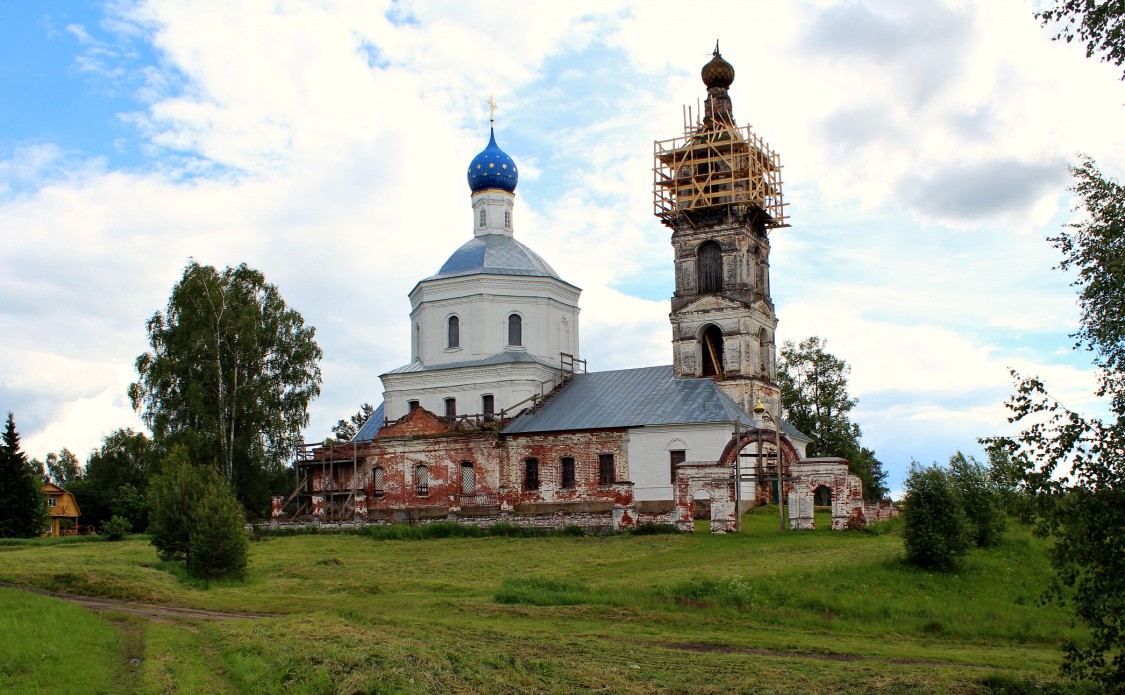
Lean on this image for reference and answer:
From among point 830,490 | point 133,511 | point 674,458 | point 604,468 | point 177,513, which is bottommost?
point 133,511

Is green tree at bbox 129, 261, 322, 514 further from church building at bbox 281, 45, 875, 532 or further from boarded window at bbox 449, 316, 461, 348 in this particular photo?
boarded window at bbox 449, 316, 461, 348

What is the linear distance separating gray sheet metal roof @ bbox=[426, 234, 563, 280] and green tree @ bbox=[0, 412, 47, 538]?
56.8ft

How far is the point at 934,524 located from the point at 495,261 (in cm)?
2595

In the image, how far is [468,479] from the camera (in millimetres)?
39844

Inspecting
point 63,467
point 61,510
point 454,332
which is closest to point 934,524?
point 454,332

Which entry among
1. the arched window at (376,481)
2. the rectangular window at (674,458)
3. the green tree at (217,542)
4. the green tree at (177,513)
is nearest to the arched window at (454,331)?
the arched window at (376,481)

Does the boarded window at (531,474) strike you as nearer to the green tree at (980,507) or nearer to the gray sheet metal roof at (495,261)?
the gray sheet metal roof at (495,261)

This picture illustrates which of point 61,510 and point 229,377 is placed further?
point 61,510

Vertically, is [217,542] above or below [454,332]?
below

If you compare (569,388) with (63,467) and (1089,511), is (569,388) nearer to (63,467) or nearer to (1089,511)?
(1089,511)

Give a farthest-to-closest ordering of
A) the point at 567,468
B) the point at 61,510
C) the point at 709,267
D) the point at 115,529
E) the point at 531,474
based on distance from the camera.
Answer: the point at 61,510, the point at 709,267, the point at 115,529, the point at 531,474, the point at 567,468

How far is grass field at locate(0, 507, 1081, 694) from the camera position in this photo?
12641mm

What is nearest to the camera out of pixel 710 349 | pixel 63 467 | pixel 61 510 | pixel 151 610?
pixel 151 610

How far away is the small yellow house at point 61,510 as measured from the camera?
53.0 m
